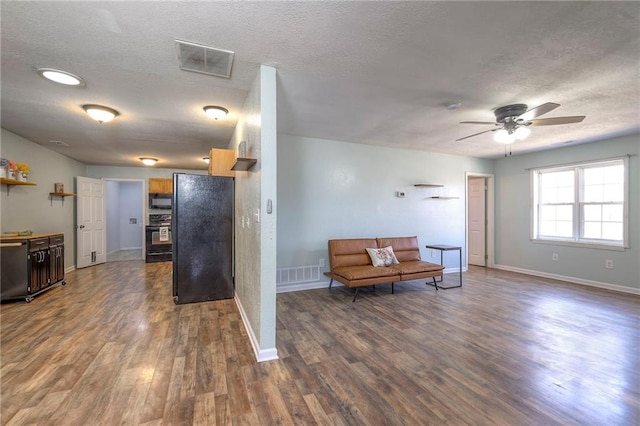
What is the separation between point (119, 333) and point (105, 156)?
15.6 feet

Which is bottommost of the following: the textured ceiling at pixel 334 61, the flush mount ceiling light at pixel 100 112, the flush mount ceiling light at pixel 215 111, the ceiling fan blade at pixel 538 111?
the ceiling fan blade at pixel 538 111

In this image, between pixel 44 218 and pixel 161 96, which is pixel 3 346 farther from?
pixel 44 218

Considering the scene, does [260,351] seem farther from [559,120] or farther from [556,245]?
[556,245]

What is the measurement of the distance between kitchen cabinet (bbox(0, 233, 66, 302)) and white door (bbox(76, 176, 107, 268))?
2284 mm

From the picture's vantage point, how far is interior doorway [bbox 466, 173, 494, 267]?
6414mm

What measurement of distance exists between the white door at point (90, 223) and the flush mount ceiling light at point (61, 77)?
14.9 ft

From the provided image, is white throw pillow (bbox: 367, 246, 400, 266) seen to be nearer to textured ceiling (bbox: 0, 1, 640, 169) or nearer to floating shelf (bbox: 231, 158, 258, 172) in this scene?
textured ceiling (bbox: 0, 1, 640, 169)

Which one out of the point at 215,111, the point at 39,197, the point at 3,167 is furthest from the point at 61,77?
the point at 39,197

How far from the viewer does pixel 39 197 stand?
192 inches

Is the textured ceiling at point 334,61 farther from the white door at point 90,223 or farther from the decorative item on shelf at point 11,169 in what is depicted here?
the white door at point 90,223

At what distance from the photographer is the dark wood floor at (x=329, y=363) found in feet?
5.75

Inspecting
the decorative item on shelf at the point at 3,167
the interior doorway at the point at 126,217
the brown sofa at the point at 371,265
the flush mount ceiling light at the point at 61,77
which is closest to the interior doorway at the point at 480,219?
the brown sofa at the point at 371,265

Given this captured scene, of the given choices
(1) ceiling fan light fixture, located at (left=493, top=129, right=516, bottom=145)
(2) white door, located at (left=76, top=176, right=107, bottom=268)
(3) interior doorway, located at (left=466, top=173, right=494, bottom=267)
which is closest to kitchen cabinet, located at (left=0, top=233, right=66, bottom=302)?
(2) white door, located at (left=76, top=176, right=107, bottom=268)

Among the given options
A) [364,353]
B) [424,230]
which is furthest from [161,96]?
[424,230]
